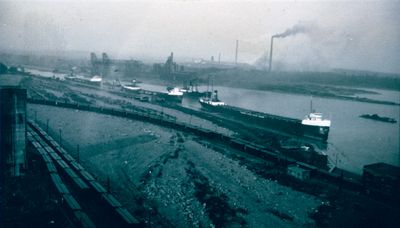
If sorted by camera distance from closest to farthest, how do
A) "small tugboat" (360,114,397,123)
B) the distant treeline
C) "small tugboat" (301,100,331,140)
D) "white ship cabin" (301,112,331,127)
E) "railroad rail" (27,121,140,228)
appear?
"railroad rail" (27,121,140,228) → "small tugboat" (301,100,331,140) → "white ship cabin" (301,112,331,127) → "small tugboat" (360,114,397,123) → the distant treeline

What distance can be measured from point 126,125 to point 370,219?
49.4 feet

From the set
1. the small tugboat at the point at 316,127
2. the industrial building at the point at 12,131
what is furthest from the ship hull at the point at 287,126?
the industrial building at the point at 12,131

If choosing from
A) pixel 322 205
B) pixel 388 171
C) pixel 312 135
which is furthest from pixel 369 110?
pixel 322 205

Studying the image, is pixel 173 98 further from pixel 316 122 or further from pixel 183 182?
pixel 183 182

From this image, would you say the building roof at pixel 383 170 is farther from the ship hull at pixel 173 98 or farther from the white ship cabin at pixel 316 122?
the ship hull at pixel 173 98

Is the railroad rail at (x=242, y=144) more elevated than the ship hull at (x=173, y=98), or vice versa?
the ship hull at (x=173, y=98)

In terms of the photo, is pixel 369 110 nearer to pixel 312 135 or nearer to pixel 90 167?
pixel 312 135

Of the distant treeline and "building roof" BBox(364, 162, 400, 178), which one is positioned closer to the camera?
"building roof" BBox(364, 162, 400, 178)

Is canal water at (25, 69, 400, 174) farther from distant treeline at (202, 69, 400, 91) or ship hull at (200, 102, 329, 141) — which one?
distant treeline at (202, 69, 400, 91)

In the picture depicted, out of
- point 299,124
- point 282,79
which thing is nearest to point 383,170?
point 299,124

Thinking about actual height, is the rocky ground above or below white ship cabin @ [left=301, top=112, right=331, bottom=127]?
below

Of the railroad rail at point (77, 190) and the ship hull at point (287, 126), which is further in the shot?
the ship hull at point (287, 126)

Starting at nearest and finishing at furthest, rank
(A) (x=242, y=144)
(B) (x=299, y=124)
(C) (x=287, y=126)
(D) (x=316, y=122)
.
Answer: (A) (x=242, y=144) → (D) (x=316, y=122) → (B) (x=299, y=124) → (C) (x=287, y=126)

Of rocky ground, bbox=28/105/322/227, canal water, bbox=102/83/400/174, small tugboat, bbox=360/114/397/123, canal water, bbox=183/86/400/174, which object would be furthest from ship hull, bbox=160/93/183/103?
small tugboat, bbox=360/114/397/123
